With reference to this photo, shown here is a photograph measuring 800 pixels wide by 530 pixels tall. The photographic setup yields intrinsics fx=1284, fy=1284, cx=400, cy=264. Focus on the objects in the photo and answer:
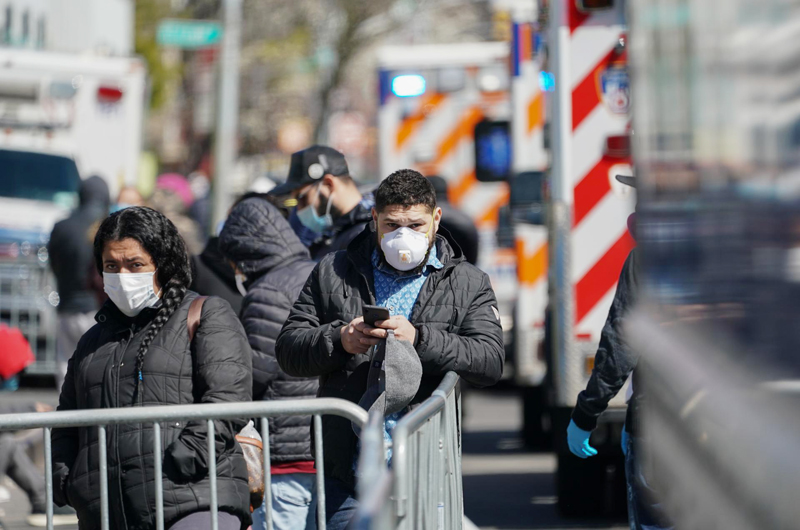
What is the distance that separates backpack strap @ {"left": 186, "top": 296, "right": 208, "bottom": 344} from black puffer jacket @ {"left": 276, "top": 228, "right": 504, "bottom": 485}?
0.87ft

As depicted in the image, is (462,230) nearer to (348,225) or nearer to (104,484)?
(348,225)

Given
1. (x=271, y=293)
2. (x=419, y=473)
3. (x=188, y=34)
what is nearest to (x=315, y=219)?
(x=271, y=293)

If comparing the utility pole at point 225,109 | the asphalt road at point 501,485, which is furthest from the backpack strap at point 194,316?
the utility pole at point 225,109

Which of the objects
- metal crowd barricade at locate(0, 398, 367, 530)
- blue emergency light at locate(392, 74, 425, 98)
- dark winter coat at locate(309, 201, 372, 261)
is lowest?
metal crowd barricade at locate(0, 398, 367, 530)

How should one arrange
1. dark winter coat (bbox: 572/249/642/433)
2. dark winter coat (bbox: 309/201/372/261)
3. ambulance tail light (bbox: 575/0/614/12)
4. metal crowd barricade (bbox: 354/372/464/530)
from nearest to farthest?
1. metal crowd barricade (bbox: 354/372/464/530)
2. dark winter coat (bbox: 572/249/642/433)
3. dark winter coat (bbox: 309/201/372/261)
4. ambulance tail light (bbox: 575/0/614/12)

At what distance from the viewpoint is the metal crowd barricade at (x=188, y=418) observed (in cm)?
351

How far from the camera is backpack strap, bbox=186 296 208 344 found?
12.8ft

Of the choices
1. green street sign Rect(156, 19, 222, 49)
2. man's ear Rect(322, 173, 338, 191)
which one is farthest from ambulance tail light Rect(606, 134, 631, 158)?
green street sign Rect(156, 19, 222, 49)

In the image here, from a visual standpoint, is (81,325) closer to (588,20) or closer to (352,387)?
(588,20)

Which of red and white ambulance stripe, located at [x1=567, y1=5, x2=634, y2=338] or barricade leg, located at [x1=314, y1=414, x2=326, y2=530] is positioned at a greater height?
red and white ambulance stripe, located at [x1=567, y1=5, x2=634, y2=338]

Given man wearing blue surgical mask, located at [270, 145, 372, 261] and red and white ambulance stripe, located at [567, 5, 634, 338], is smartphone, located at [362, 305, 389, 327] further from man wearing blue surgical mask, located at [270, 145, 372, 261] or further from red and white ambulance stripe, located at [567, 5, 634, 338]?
red and white ambulance stripe, located at [567, 5, 634, 338]

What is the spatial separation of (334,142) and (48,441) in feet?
96.3

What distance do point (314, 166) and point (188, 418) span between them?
2213 mm

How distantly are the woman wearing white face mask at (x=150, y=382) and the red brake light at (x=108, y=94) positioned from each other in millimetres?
11130
